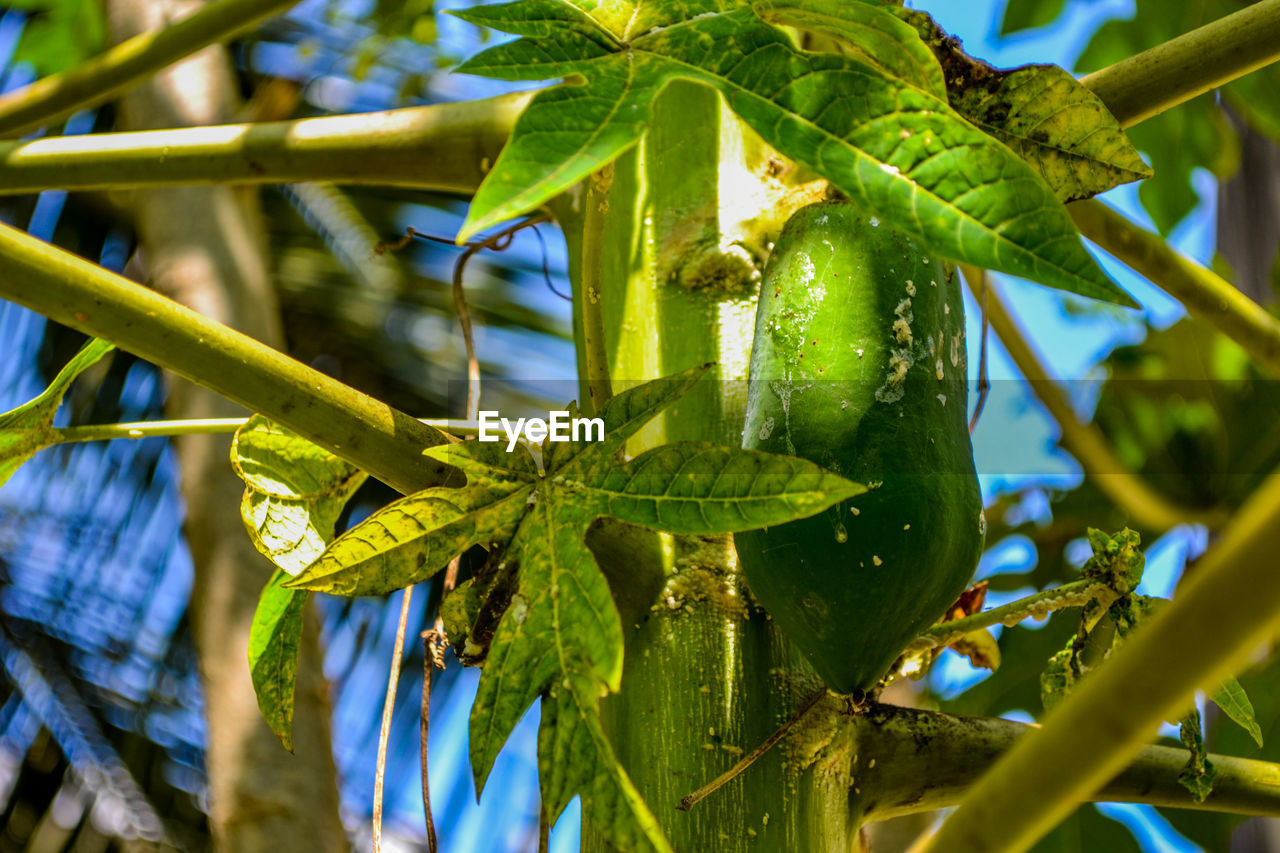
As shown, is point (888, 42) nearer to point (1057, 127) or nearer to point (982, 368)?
point (1057, 127)

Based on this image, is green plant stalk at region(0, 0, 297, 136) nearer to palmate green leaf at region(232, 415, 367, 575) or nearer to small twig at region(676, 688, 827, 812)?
palmate green leaf at region(232, 415, 367, 575)

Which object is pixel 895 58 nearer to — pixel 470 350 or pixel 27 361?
pixel 470 350

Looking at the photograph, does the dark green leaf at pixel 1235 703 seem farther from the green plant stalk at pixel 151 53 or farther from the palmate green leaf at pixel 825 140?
the green plant stalk at pixel 151 53

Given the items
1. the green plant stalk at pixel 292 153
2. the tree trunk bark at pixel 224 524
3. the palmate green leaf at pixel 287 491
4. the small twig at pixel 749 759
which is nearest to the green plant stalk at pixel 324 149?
the green plant stalk at pixel 292 153

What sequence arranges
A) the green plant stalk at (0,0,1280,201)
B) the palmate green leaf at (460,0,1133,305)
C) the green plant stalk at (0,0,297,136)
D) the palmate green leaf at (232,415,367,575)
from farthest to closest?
1. the green plant stalk at (0,0,297,136)
2. the green plant stalk at (0,0,1280,201)
3. the palmate green leaf at (232,415,367,575)
4. the palmate green leaf at (460,0,1133,305)

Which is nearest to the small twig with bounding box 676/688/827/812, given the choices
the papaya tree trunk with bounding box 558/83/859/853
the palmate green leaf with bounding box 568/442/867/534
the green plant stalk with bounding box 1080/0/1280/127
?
the papaya tree trunk with bounding box 558/83/859/853

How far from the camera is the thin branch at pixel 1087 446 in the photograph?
118 cm

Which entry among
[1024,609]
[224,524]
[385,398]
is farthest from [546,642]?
[385,398]

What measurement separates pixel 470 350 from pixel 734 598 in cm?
34

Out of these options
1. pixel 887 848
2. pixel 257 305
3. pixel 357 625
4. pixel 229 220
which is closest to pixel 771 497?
pixel 887 848

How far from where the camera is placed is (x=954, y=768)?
A: 2.03 feet

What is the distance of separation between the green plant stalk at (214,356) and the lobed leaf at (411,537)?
0.08ft

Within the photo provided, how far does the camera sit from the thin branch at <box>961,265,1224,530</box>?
118cm

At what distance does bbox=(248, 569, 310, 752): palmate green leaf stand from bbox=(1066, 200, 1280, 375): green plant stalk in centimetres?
58
